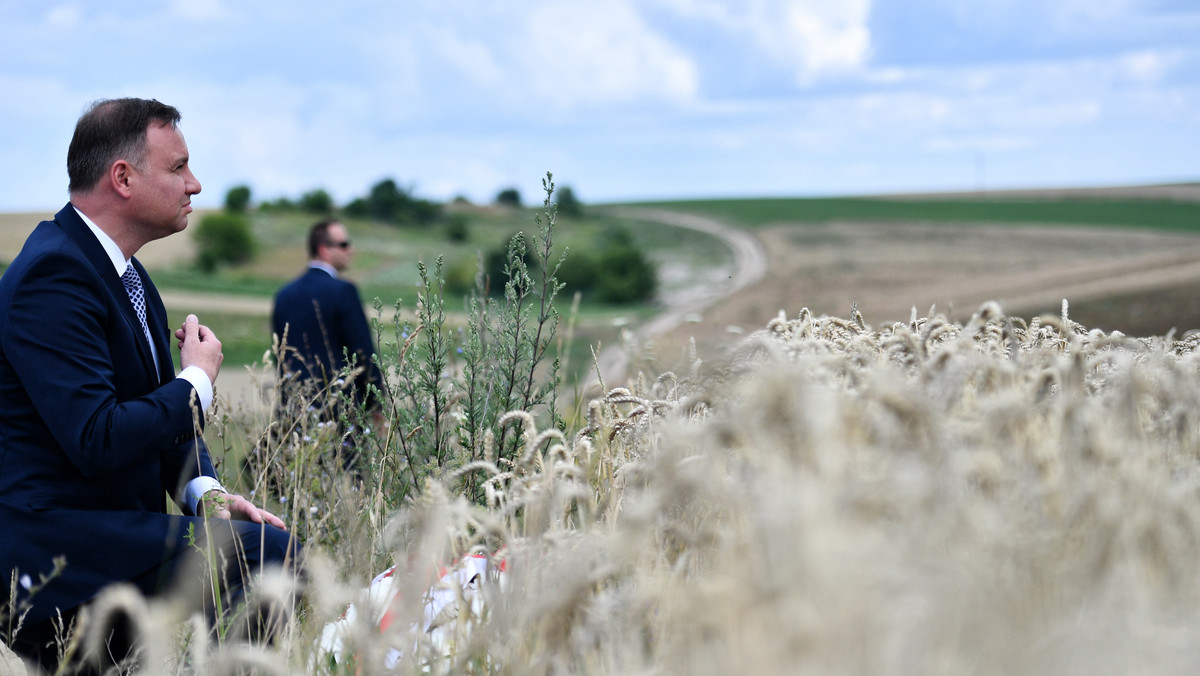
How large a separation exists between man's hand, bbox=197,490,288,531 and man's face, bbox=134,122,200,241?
0.85m

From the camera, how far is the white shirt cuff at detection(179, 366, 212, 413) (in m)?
2.73

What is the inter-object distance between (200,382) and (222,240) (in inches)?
2219

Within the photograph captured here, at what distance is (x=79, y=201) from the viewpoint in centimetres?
284

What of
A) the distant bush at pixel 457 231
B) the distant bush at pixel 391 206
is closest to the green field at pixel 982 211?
the distant bush at pixel 457 231

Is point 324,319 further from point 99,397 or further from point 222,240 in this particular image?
point 222,240

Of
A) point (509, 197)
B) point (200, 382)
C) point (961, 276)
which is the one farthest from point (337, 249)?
point (509, 197)

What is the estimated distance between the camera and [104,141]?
2.80m

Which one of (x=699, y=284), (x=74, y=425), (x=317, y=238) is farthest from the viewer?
(x=699, y=284)

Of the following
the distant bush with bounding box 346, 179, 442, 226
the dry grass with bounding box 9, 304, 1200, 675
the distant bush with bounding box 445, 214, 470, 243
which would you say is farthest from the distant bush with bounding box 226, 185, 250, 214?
the dry grass with bounding box 9, 304, 1200, 675

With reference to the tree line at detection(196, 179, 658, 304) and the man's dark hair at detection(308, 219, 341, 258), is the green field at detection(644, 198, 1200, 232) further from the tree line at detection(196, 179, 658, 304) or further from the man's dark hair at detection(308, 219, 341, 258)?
the man's dark hair at detection(308, 219, 341, 258)

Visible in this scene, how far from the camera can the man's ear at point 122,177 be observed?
279cm

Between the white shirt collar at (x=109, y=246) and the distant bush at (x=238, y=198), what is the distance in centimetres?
7631

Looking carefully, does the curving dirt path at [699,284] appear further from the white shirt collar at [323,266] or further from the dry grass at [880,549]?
the white shirt collar at [323,266]

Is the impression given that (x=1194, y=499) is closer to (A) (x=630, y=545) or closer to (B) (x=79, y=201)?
(A) (x=630, y=545)
